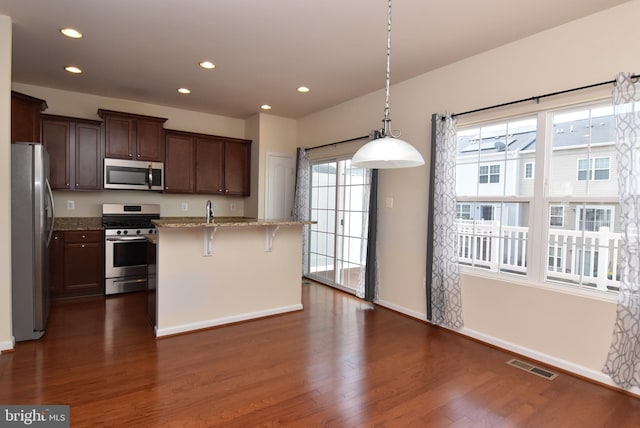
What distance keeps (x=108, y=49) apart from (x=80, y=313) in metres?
2.84

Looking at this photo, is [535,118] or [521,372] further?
[535,118]

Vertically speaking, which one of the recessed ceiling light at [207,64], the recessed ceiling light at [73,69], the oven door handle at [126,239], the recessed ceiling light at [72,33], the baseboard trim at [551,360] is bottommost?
the baseboard trim at [551,360]

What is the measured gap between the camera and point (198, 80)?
4250mm

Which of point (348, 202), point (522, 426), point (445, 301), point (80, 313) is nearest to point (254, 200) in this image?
point (348, 202)

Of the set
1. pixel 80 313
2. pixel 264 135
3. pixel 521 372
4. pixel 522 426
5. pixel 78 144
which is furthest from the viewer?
pixel 264 135

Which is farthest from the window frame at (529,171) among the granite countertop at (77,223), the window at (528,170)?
the granite countertop at (77,223)

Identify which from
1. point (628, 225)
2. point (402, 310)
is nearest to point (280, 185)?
point (402, 310)

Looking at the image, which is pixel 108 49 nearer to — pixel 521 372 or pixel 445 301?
pixel 445 301

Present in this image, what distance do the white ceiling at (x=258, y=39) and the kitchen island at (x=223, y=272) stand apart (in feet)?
5.56

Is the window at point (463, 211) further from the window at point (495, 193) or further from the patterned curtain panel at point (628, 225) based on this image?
the patterned curtain panel at point (628, 225)

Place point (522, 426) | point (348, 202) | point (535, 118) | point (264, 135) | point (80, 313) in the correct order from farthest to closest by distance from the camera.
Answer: point (264, 135) → point (348, 202) → point (80, 313) → point (535, 118) → point (522, 426)

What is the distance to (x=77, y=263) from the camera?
175 inches

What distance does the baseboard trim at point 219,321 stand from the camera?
3.35 metres

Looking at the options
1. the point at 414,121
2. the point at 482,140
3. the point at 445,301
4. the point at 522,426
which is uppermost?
the point at 414,121
